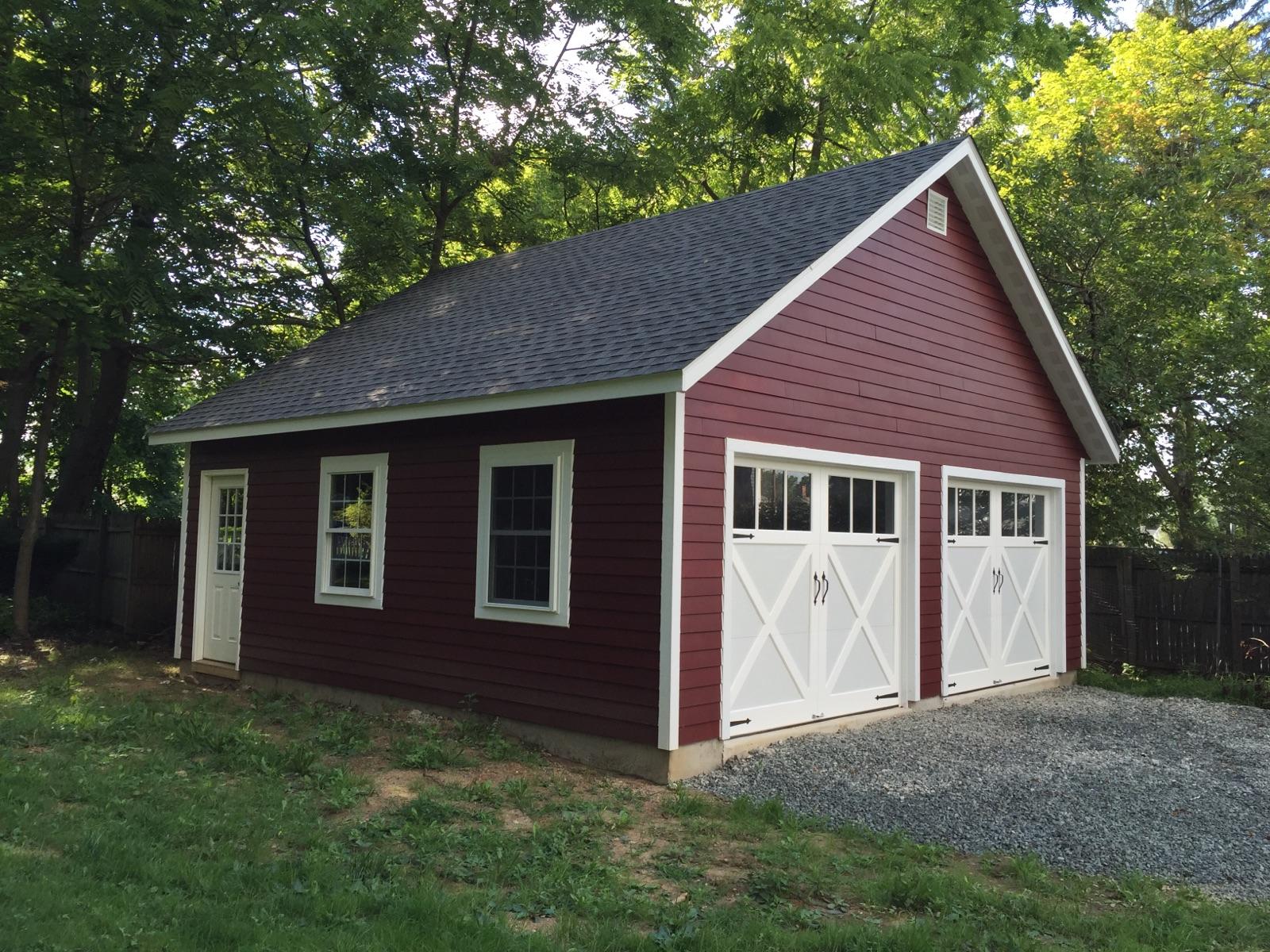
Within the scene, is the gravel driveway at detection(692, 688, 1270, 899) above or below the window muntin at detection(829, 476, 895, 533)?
below

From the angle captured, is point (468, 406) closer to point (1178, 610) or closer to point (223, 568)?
point (223, 568)

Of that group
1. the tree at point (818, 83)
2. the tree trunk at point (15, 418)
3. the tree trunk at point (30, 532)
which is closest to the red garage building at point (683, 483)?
the tree trunk at point (30, 532)

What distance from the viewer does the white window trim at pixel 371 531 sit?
9.87m

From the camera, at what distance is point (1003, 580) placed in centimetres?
1123

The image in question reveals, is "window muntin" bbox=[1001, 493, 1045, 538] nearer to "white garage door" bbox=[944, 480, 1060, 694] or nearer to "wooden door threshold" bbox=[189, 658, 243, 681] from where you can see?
"white garage door" bbox=[944, 480, 1060, 694]

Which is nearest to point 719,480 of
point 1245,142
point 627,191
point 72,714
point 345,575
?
point 345,575

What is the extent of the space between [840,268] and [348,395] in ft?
16.0

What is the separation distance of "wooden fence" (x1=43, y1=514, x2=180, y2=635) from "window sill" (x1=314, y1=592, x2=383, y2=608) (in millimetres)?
5906

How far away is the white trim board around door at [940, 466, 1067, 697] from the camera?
1015cm

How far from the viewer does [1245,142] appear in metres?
18.3

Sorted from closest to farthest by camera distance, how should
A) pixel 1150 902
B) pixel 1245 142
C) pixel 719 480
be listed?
pixel 1150 902
pixel 719 480
pixel 1245 142

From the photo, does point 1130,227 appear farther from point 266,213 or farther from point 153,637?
point 153,637

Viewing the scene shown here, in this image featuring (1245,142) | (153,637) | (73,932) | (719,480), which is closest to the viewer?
(73,932)

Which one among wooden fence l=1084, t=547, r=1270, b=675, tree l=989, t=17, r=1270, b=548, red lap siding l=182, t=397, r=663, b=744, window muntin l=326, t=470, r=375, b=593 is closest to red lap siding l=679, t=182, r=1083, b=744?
red lap siding l=182, t=397, r=663, b=744
